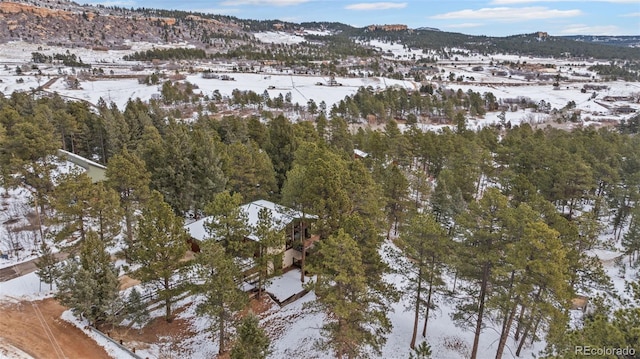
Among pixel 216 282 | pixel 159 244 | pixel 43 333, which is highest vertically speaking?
pixel 159 244

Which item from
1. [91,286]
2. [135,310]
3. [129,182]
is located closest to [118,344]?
[135,310]

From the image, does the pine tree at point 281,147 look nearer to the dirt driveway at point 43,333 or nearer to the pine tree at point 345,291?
the pine tree at point 345,291

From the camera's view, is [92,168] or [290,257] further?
[92,168]

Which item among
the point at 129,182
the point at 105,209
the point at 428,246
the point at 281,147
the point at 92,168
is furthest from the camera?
the point at 92,168

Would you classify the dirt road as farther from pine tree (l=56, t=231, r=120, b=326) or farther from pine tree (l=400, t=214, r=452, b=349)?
pine tree (l=400, t=214, r=452, b=349)

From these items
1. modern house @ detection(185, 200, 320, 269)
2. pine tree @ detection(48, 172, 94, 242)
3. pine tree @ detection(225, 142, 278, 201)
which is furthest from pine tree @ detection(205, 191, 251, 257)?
pine tree @ detection(225, 142, 278, 201)

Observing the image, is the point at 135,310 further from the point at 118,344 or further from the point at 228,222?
the point at 228,222
